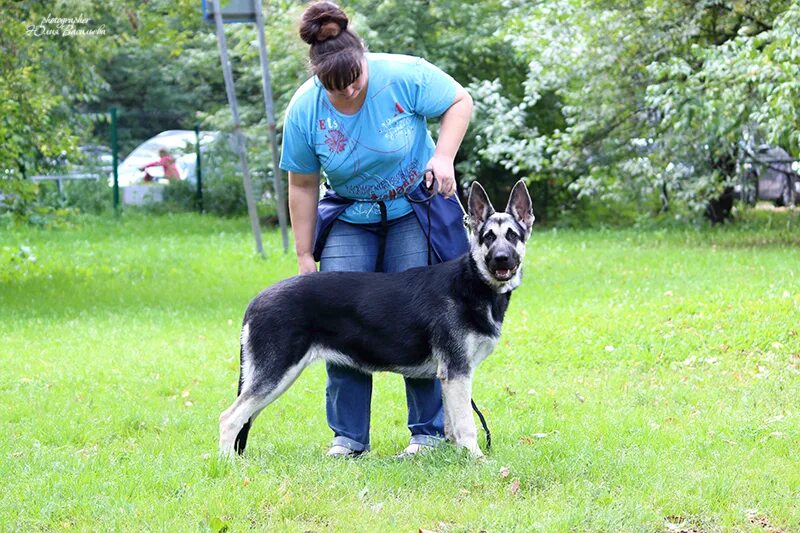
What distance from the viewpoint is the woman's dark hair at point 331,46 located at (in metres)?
5.31

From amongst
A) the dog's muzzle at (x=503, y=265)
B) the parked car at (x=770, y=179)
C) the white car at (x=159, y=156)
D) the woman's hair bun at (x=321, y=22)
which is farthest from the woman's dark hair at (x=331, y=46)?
the white car at (x=159, y=156)

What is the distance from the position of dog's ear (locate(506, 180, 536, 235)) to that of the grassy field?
1.23m

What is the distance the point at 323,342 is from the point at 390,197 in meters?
0.88

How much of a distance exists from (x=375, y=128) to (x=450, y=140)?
402 mm

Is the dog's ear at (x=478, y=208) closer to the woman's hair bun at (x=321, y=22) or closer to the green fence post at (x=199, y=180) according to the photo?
the woman's hair bun at (x=321, y=22)

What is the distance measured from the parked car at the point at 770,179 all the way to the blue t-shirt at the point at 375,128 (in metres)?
8.95

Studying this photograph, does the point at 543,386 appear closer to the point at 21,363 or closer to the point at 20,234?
the point at 21,363

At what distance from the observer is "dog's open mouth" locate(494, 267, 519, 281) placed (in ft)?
17.7

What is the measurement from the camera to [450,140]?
569 cm

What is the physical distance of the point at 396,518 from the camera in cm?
473

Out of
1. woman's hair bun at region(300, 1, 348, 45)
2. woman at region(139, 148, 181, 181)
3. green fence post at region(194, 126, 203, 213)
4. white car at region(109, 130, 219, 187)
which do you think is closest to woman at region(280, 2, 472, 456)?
woman's hair bun at region(300, 1, 348, 45)

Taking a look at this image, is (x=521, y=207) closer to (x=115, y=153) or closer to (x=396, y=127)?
(x=396, y=127)

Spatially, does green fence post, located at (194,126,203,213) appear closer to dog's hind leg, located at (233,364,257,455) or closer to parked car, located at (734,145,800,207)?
parked car, located at (734,145,800,207)

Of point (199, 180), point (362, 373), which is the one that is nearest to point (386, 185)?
point (362, 373)
